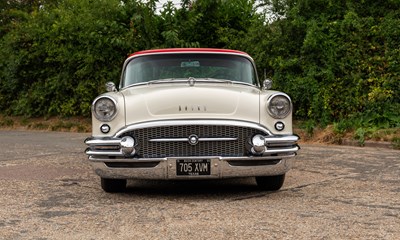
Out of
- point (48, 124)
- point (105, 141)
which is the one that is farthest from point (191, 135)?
point (48, 124)

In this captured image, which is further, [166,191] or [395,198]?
[166,191]

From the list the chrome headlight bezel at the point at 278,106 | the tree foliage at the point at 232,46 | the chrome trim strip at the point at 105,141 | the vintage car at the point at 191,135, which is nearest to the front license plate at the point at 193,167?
the vintage car at the point at 191,135

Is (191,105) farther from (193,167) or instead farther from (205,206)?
(205,206)

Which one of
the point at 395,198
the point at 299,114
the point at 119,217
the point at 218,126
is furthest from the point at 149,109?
the point at 299,114

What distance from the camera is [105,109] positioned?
5.58 meters

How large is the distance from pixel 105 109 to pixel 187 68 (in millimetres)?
1360

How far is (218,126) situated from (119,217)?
1.25 meters

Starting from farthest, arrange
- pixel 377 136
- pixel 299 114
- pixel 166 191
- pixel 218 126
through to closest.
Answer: pixel 299 114, pixel 377 136, pixel 166 191, pixel 218 126

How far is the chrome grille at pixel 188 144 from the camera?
17.5ft

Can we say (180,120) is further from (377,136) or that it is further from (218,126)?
(377,136)

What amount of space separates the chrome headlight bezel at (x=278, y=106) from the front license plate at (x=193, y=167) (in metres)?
0.81

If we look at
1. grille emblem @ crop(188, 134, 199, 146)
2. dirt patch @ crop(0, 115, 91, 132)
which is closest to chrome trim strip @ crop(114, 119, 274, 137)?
grille emblem @ crop(188, 134, 199, 146)

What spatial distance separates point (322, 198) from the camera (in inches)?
218

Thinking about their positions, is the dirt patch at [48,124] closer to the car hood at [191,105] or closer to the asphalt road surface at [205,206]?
the asphalt road surface at [205,206]
